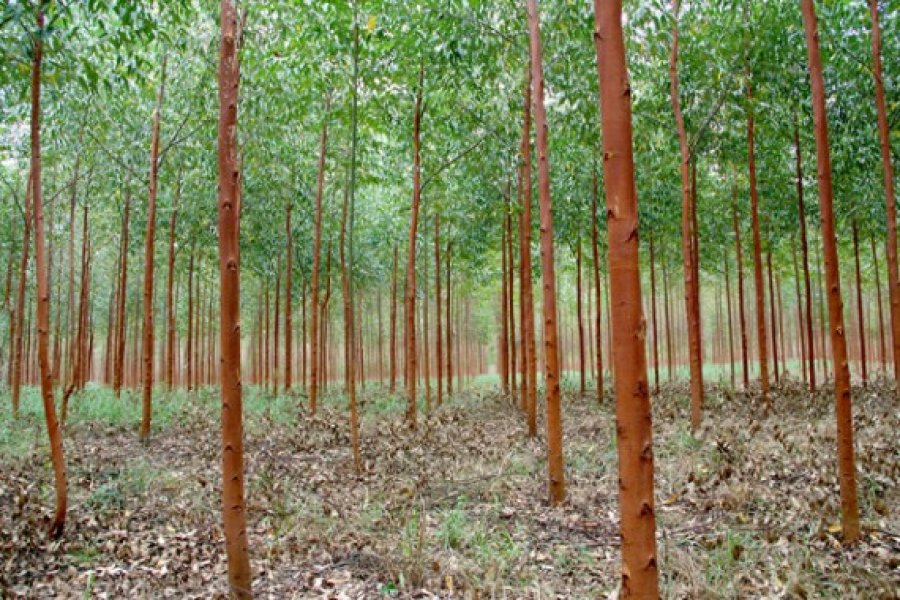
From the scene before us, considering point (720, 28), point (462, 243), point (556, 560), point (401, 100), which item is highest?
point (720, 28)

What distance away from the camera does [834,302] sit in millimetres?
4020

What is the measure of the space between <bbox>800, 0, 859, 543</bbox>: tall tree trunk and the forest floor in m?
0.44

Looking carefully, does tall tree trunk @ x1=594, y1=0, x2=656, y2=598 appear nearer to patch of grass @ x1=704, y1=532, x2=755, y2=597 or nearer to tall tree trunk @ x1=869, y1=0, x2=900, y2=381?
patch of grass @ x1=704, y1=532, x2=755, y2=597

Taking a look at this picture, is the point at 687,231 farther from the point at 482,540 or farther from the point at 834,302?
the point at 482,540

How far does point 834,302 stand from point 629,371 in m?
2.89

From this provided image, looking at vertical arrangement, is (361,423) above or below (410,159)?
below

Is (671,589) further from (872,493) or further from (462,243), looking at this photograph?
(462,243)

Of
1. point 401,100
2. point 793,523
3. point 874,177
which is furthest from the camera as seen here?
point 874,177

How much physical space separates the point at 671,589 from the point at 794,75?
8.52 metres

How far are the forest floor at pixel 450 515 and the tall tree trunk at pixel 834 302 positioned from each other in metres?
0.44

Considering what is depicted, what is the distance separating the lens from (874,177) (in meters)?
10.6

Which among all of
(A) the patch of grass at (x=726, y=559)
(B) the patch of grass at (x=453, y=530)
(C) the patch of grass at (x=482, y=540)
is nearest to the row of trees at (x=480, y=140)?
(A) the patch of grass at (x=726, y=559)

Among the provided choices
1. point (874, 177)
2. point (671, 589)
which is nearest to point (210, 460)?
point (671, 589)

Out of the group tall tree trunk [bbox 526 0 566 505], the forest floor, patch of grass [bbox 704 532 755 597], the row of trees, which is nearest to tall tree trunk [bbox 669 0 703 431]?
the row of trees
